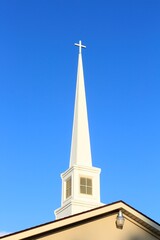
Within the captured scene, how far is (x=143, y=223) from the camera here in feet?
48.4

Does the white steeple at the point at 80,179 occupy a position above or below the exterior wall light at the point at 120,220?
above

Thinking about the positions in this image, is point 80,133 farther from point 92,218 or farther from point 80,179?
point 92,218

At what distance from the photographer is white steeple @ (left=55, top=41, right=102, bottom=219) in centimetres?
2556

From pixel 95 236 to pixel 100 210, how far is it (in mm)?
843

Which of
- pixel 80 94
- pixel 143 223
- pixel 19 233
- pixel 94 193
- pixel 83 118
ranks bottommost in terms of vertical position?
pixel 19 233

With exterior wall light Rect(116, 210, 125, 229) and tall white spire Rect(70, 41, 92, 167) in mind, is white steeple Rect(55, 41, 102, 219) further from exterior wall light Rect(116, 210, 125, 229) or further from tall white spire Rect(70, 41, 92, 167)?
exterior wall light Rect(116, 210, 125, 229)

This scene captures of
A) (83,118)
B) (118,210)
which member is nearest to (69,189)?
(83,118)

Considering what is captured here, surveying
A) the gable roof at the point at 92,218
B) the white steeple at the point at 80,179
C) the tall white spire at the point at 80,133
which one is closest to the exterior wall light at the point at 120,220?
the gable roof at the point at 92,218

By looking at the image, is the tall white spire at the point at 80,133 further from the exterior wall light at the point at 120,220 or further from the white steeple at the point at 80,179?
the exterior wall light at the point at 120,220

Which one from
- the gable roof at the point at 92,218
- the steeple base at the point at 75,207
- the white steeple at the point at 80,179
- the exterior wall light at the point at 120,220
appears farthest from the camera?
the white steeple at the point at 80,179

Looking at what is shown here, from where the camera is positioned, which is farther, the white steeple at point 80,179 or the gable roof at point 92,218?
the white steeple at point 80,179

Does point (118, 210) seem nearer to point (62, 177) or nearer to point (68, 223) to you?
point (68, 223)

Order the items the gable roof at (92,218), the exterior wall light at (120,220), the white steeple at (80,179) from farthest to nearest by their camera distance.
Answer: the white steeple at (80,179)
the exterior wall light at (120,220)
the gable roof at (92,218)

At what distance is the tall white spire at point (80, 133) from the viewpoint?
92.4 feet
